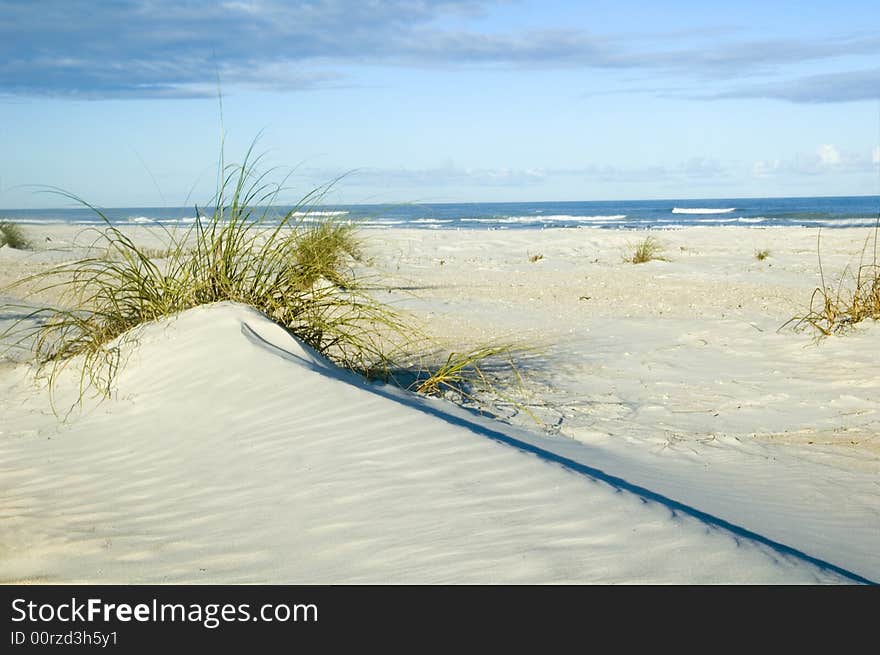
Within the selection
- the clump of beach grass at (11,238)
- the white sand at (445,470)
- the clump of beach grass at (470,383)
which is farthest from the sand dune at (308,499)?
the clump of beach grass at (11,238)

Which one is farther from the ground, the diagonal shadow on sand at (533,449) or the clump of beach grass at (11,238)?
the clump of beach grass at (11,238)

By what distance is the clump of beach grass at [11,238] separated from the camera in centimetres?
1609

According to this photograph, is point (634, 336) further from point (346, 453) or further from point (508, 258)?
point (508, 258)

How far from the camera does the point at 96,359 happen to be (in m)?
4.73

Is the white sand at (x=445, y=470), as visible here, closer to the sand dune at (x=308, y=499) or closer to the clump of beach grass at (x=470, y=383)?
the sand dune at (x=308, y=499)

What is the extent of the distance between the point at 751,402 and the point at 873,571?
8.50 feet

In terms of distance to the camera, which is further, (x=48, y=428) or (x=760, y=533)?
(x=48, y=428)

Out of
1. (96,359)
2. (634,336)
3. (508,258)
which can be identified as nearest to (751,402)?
(634,336)

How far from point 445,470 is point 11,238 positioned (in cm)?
1542

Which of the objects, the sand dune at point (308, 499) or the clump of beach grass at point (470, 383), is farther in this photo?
the clump of beach grass at point (470, 383)

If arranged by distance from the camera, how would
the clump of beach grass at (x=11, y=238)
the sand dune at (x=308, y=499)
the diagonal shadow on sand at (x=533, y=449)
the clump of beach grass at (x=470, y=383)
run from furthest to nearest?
the clump of beach grass at (x=11, y=238)
the clump of beach grass at (x=470, y=383)
the diagonal shadow on sand at (x=533, y=449)
the sand dune at (x=308, y=499)

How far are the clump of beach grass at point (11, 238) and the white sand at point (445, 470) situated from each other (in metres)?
12.2

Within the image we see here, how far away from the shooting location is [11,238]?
53.1 feet

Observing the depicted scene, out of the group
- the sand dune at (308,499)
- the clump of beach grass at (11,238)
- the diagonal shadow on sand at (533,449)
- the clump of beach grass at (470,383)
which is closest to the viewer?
the sand dune at (308,499)
